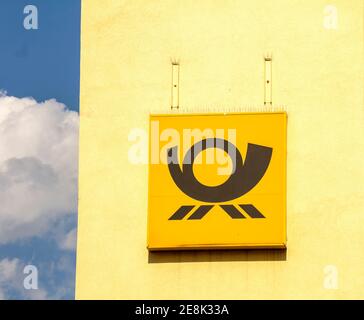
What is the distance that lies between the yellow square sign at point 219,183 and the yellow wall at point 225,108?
1.50 feet

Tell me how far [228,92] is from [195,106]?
1.00m

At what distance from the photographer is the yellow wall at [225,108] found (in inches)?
2323

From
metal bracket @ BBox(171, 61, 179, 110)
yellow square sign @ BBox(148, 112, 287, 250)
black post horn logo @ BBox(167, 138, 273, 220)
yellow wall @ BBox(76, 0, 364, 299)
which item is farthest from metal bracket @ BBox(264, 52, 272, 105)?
metal bracket @ BBox(171, 61, 179, 110)

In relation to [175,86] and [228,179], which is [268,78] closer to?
[175,86]

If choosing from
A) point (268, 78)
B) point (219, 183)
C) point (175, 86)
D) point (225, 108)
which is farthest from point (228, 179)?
point (175, 86)

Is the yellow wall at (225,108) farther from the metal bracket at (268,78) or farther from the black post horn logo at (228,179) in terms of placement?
the black post horn logo at (228,179)

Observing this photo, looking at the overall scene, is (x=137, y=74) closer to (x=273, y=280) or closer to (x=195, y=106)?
(x=195, y=106)

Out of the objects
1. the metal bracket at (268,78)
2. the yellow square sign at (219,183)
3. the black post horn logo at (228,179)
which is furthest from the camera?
the metal bracket at (268,78)

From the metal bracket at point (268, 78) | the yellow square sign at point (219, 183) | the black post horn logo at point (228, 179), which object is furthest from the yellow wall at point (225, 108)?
the black post horn logo at point (228, 179)

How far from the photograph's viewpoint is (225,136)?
59.6m

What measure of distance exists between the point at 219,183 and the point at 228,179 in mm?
271
